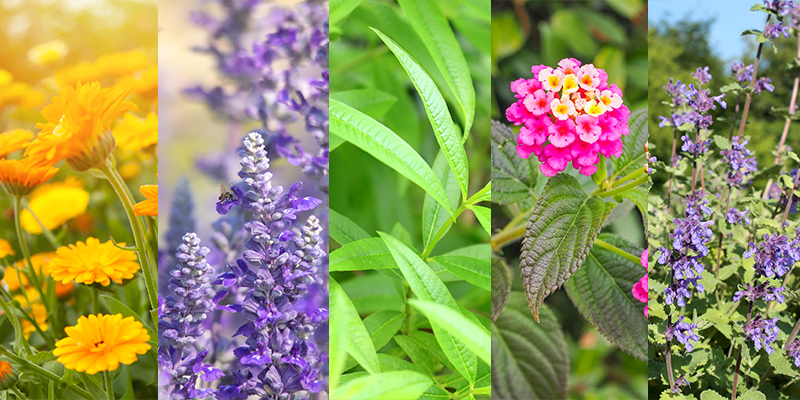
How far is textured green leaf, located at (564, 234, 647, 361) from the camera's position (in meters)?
0.48

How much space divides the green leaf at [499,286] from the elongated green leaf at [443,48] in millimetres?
148

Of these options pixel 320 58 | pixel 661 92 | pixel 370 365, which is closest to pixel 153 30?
pixel 320 58

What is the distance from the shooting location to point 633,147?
0.47 meters

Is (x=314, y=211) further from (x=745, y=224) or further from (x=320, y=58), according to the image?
(x=745, y=224)

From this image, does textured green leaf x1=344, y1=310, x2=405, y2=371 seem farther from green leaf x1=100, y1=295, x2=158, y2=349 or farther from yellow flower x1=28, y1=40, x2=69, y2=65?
yellow flower x1=28, y1=40, x2=69, y2=65

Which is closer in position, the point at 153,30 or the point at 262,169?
the point at 262,169

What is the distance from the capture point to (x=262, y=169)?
1.37 ft

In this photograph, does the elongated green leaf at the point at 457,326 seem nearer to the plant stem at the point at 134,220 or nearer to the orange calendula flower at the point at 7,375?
the plant stem at the point at 134,220

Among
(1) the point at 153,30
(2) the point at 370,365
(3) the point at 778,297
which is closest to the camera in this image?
(2) the point at 370,365

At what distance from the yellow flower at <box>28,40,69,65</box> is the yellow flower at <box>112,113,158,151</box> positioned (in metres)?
0.25

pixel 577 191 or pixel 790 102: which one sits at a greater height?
pixel 790 102

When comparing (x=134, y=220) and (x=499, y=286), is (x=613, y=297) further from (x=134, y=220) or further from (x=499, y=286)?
(x=134, y=220)

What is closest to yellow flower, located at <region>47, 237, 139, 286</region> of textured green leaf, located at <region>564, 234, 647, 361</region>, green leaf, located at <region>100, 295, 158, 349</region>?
green leaf, located at <region>100, 295, 158, 349</region>

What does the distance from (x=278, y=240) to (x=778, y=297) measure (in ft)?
1.77
